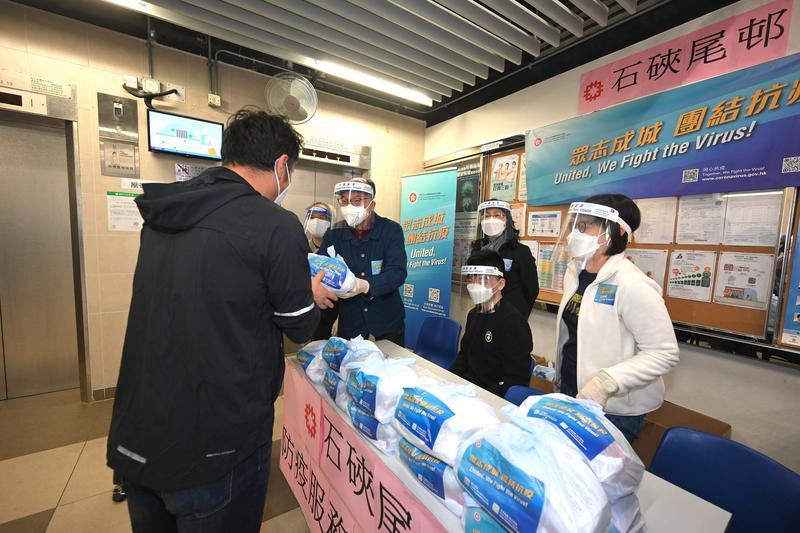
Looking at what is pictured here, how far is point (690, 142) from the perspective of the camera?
2.36m

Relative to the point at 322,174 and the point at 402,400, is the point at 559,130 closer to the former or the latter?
the point at 322,174

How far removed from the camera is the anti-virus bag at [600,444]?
701 millimetres

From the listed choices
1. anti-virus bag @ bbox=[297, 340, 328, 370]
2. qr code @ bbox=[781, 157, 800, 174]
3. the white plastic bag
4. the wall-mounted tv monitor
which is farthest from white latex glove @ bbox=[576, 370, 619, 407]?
the wall-mounted tv monitor

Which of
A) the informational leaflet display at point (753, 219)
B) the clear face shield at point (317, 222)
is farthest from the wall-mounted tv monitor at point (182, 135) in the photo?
the informational leaflet display at point (753, 219)

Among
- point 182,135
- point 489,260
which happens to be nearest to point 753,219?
point 489,260

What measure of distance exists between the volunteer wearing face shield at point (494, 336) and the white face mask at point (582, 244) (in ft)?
Result: 1.30

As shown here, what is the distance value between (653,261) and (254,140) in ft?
9.44

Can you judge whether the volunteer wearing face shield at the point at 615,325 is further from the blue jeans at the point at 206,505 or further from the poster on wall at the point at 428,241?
the poster on wall at the point at 428,241

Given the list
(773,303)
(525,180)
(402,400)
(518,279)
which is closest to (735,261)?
(773,303)

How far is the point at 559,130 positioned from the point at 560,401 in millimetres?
3038

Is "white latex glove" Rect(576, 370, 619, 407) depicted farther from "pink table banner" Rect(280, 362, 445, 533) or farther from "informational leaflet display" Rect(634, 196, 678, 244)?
"informational leaflet display" Rect(634, 196, 678, 244)

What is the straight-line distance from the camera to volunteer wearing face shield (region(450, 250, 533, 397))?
1806 mm

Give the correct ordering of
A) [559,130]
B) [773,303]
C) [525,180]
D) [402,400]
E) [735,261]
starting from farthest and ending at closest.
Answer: [525,180] < [559,130] < [735,261] < [773,303] < [402,400]

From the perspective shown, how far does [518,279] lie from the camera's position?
2.66 m
